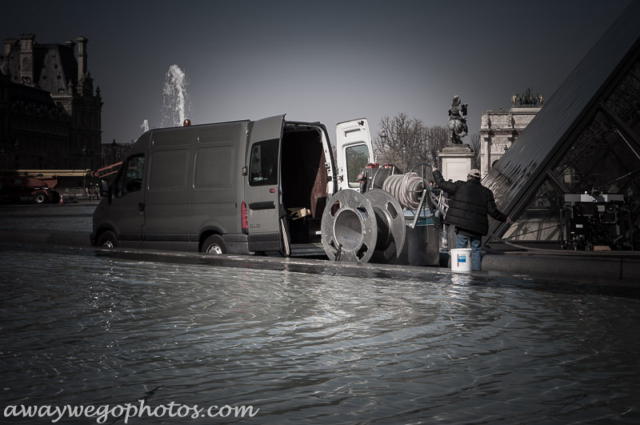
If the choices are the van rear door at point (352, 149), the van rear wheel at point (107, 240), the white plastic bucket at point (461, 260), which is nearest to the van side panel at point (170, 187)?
the van rear wheel at point (107, 240)

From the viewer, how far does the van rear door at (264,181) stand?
13.2 m

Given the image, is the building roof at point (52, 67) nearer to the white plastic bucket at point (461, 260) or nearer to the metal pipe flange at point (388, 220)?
the metal pipe flange at point (388, 220)

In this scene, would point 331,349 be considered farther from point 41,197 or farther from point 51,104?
point 51,104

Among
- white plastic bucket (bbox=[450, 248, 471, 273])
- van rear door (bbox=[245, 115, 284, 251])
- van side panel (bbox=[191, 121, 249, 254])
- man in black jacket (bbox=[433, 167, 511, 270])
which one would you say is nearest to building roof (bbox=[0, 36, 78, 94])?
van side panel (bbox=[191, 121, 249, 254])

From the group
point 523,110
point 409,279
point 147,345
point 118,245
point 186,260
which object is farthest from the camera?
point 523,110

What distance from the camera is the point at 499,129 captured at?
89750mm

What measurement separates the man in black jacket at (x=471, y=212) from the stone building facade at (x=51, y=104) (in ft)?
450

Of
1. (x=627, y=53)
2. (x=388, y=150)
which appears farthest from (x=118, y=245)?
(x=388, y=150)

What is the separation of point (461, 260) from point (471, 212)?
0.71m

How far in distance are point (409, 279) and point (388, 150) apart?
9908 centimetres

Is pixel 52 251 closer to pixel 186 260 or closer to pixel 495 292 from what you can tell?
pixel 186 260

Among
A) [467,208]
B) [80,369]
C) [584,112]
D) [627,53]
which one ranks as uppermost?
[627,53]

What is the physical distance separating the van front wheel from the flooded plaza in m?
3.13

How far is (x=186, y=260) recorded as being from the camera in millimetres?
14023
